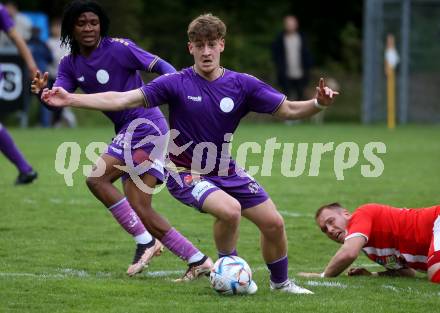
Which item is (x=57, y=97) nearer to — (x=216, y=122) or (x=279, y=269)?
(x=216, y=122)

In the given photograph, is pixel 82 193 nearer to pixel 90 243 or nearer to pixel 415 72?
pixel 90 243

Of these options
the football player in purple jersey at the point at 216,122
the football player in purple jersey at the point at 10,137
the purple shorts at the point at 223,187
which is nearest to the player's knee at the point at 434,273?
the football player in purple jersey at the point at 216,122

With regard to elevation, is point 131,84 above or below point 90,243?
above

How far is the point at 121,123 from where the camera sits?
7488mm

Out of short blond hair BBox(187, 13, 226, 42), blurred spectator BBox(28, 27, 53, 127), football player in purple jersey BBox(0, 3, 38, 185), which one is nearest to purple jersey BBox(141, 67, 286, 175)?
short blond hair BBox(187, 13, 226, 42)

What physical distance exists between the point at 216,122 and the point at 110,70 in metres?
1.26

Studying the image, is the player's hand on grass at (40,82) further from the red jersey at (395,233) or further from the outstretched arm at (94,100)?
the red jersey at (395,233)

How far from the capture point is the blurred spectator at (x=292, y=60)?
78.8ft

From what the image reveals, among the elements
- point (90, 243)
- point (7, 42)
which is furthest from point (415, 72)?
point (90, 243)

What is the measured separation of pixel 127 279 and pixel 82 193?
505cm

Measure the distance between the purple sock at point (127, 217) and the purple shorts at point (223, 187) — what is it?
91cm

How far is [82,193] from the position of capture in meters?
11.8

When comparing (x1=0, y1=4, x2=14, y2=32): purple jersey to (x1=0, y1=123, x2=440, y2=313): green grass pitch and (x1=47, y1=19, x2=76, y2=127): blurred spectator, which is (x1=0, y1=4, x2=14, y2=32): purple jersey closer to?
(x1=0, y1=123, x2=440, y2=313): green grass pitch

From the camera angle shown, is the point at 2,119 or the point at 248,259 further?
the point at 2,119
